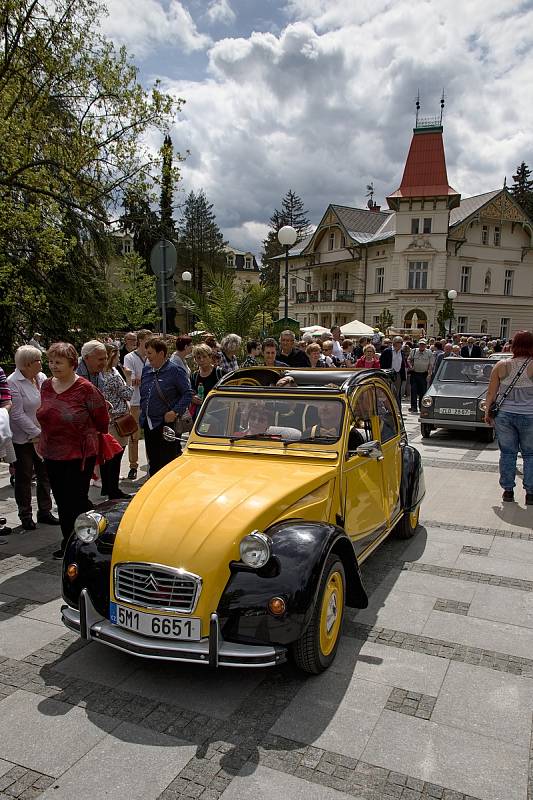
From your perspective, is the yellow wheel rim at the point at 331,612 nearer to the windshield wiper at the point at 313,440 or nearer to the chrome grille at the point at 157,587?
the chrome grille at the point at 157,587

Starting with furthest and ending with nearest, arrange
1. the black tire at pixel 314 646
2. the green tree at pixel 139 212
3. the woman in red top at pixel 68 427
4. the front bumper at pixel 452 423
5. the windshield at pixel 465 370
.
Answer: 1. the green tree at pixel 139 212
2. the windshield at pixel 465 370
3. the front bumper at pixel 452 423
4. the woman in red top at pixel 68 427
5. the black tire at pixel 314 646

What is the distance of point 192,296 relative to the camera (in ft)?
47.0

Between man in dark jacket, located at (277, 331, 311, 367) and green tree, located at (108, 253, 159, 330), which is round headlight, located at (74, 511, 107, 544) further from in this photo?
green tree, located at (108, 253, 159, 330)

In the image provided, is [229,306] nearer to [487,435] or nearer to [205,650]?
[487,435]

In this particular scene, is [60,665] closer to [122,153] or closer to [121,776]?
[121,776]

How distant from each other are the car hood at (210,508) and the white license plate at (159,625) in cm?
14

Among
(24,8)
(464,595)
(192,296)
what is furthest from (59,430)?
(24,8)

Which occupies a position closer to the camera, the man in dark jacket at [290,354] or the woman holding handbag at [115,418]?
the woman holding handbag at [115,418]

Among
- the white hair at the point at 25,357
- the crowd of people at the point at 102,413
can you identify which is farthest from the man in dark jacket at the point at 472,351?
the white hair at the point at 25,357

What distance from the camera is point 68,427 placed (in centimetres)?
513

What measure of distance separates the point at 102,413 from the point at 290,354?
455 centimetres

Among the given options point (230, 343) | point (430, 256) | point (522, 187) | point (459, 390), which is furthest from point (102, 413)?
point (522, 187)

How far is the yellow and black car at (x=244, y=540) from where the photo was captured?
10.6ft

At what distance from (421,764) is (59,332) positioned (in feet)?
49.6
